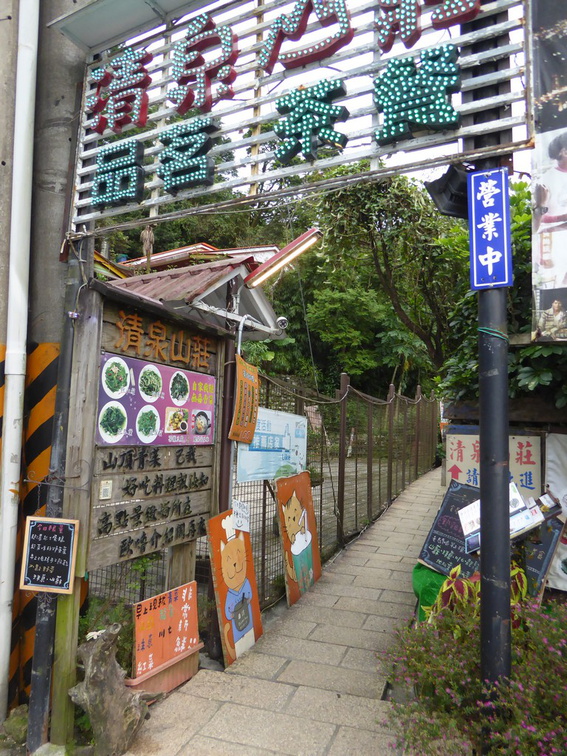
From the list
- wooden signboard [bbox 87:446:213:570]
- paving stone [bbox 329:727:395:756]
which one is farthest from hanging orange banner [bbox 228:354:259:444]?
paving stone [bbox 329:727:395:756]

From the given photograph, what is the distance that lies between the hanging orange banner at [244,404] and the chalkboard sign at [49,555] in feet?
6.00

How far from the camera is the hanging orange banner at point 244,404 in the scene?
→ 493 centimetres

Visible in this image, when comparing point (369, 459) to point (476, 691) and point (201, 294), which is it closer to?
point (201, 294)

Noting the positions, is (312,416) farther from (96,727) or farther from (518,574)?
(96,727)

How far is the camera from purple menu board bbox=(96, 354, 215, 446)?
365 cm

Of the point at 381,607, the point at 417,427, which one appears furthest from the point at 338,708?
the point at 417,427

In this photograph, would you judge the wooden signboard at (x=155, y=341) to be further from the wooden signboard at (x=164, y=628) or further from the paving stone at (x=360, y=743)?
the paving stone at (x=360, y=743)

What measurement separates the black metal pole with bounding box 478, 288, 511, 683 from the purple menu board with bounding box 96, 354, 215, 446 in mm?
2367

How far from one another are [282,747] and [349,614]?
2.46 meters

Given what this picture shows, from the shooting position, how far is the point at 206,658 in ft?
15.5

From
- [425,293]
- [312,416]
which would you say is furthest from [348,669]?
[425,293]

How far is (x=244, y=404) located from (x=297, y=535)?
198cm

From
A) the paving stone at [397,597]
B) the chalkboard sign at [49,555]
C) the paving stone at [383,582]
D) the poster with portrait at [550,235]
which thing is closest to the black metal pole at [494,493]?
the poster with portrait at [550,235]

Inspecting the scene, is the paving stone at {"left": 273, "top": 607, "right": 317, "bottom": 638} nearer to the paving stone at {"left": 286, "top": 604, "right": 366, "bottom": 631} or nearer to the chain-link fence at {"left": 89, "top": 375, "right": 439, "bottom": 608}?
the paving stone at {"left": 286, "top": 604, "right": 366, "bottom": 631}
